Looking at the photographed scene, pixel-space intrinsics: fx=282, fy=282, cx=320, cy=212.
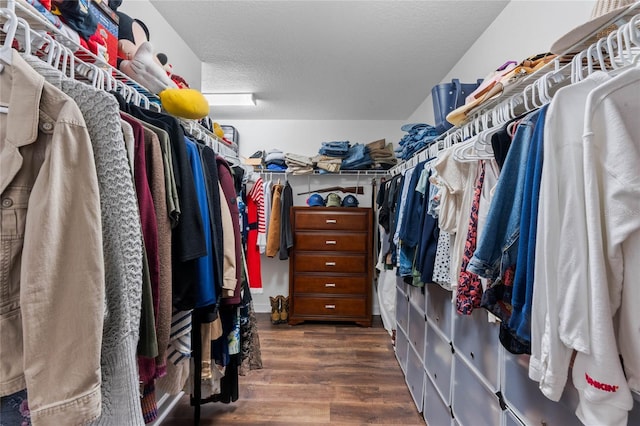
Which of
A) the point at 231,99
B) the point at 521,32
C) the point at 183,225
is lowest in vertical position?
the point at 183,225

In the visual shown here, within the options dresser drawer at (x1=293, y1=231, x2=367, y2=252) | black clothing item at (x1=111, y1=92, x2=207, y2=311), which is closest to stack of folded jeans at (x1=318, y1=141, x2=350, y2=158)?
dresser drawer at (x1=293, y1=231, x2=367, y2=252)

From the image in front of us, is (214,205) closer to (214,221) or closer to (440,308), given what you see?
(214,221)

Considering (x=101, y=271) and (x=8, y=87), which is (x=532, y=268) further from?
(x=8, y=87)

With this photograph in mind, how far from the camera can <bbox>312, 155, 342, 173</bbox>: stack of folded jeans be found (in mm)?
3387

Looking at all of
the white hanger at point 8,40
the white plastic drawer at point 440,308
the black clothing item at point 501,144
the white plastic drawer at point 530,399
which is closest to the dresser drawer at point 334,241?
the white plastic drawer at point 440,308

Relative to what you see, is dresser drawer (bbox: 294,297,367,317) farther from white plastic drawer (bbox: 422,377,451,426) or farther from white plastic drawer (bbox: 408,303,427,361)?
white plastic drawer (bbox: 422,377,451,426)

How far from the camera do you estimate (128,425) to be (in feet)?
1.85

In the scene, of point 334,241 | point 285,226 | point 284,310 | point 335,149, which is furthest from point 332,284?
point 335,149

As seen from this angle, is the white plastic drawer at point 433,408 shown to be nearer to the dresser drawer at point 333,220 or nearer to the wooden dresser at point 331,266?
the wooden dresser at point 331,266

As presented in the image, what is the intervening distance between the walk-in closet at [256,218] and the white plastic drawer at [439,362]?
0.02m

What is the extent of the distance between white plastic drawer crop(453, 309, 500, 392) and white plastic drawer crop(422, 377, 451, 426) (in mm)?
395

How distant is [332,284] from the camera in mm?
3172

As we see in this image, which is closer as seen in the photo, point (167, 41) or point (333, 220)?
point (167, 41)

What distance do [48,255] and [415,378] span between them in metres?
2.13
